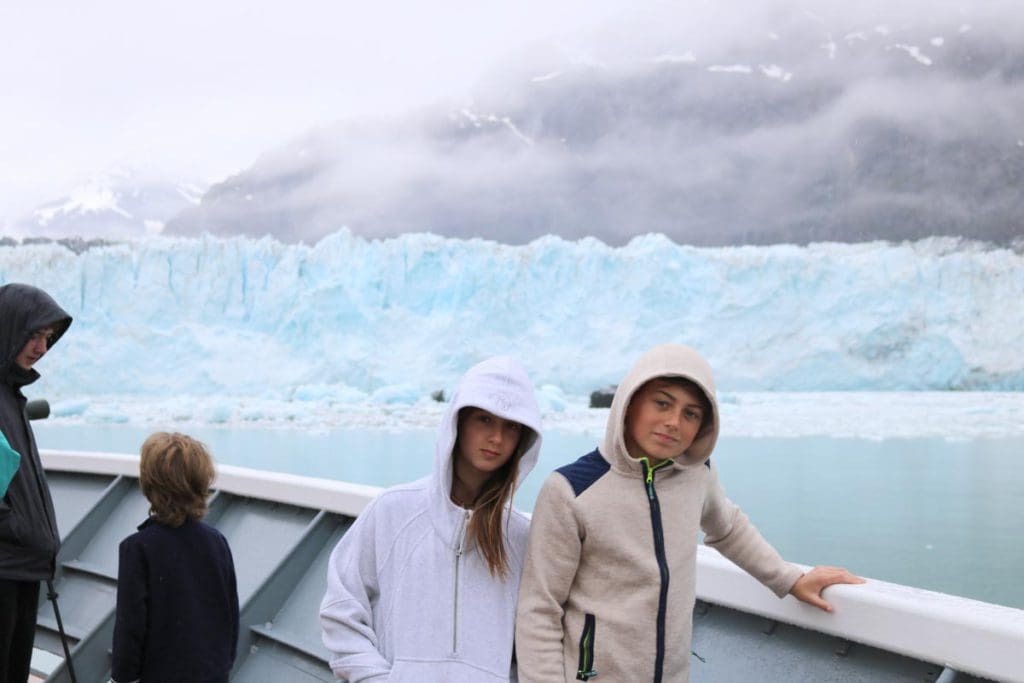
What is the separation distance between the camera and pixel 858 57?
88.8 ft

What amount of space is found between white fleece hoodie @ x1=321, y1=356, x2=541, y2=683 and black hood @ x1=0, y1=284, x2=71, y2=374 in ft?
2.56

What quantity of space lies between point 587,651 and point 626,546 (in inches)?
4.3

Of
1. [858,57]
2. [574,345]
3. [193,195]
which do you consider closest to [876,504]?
[574,345]

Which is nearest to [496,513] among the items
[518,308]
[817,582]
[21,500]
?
[817,582]

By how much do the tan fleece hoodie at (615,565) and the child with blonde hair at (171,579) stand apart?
0.67 meters

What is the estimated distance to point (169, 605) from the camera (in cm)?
151

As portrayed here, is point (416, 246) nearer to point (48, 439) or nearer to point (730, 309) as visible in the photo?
point (730, 309)

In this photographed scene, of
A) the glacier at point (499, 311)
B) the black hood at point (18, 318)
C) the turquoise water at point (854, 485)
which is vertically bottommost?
the turquoise water at point (854, 485)

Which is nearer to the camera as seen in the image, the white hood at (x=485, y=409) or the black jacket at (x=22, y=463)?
the white hood at (x=485, y=409)

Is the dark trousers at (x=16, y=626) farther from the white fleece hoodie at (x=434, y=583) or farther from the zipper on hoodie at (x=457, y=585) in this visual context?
the zipper on hoodie at (x=457, y=585)

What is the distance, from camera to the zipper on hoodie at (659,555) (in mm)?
1015

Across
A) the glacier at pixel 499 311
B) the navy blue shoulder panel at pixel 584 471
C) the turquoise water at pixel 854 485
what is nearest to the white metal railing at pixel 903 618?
the navy blue shoulder panel at pixel 584 471

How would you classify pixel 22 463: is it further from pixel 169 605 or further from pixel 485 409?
pixel 485 409

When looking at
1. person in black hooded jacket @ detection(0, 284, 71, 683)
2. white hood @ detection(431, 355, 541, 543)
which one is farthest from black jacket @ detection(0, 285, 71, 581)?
white hood @ detection(431, 355, 541, 543)
